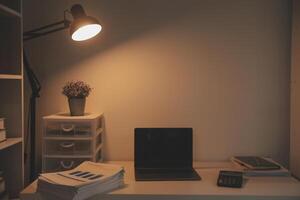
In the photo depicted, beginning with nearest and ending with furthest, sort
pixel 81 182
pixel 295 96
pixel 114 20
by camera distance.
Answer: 1. pixel 81 182
2. pixel 295 96
3. pixel 114 20

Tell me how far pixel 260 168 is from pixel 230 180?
0.83 ft

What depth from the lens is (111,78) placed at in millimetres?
1892

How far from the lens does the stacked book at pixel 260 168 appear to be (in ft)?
5.25

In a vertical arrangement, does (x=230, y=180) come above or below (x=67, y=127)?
below

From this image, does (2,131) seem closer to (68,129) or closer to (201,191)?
(68,129)

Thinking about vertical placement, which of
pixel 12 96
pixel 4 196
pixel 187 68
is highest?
pixel 187 68

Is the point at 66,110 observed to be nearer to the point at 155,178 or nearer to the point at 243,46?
the point at 155,178

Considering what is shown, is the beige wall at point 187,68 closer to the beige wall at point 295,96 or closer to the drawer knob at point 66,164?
the beige wall at point 295,96

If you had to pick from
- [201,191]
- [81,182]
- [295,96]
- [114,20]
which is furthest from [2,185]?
[295,96]

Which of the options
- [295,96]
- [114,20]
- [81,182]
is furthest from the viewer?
[114,20]

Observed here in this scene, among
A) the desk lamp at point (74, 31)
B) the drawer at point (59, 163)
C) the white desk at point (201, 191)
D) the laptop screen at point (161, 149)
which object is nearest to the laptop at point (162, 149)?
the laptop screen at point (161, 149)

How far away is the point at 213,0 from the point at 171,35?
0.30 metres

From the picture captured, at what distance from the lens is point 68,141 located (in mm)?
1680

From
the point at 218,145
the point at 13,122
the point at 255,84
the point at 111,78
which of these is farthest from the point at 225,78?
the point at 13,122
